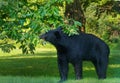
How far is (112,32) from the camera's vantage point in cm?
4078

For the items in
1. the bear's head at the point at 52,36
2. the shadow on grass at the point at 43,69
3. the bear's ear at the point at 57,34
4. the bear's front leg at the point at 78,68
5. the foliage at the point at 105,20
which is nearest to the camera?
the bear's head at the point at 52,36

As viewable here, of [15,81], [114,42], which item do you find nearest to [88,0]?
[114,42]

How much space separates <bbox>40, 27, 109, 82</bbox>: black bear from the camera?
1235 centimetres

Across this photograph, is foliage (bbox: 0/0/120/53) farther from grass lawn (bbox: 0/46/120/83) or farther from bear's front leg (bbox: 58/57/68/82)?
grass lawn (bbox: 0/46/120/83)

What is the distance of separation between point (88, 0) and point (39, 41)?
16.3 m

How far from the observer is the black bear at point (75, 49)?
12348 millimetres

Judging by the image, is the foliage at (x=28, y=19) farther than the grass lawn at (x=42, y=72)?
Yes

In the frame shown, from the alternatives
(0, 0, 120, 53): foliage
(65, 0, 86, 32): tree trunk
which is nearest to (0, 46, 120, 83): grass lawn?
(0, 0, 120, 53): foliage

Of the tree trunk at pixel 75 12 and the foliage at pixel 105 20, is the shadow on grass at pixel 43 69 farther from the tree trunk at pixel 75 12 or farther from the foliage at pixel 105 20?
the foliage at pixel 105 20

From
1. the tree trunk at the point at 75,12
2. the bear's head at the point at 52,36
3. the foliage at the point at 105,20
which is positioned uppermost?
the bear's head at the point at 52,36

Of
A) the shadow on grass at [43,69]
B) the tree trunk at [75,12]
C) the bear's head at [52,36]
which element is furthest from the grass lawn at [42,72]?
the tree trunk at [75,12]

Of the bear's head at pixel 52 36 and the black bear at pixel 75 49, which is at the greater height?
the bear's head at pixel 52 36

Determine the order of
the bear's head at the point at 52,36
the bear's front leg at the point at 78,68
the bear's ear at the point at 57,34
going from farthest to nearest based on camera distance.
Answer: the bear's front leg at the point at 78,68 → the bear's ear at the point at 57,34 → the bear's head at the point at 52,36

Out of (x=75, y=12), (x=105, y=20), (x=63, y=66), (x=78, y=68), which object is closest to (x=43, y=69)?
(x=75, y=12)
